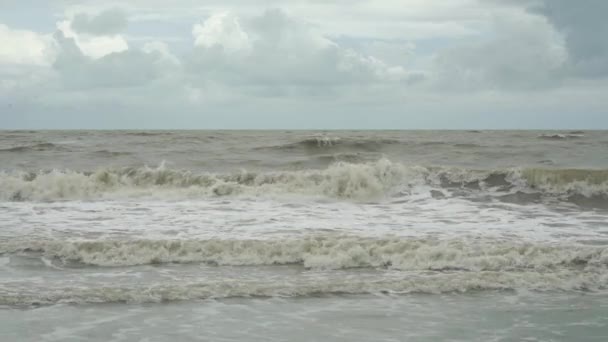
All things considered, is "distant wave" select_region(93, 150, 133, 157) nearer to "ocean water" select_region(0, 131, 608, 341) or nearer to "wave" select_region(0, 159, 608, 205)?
"wave" select_region(0, 159, 608, 205)

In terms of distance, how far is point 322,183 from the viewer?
16844mm

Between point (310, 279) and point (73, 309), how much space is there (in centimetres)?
295

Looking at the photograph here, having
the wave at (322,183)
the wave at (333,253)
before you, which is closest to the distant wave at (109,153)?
the wave at (322,183)

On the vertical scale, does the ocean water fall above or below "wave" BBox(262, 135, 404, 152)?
below

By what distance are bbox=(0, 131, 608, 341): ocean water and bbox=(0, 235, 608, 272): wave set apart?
3 cm

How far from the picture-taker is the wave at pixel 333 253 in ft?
29.4

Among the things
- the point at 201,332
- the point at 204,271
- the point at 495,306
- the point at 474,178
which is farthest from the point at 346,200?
the point at 201,332

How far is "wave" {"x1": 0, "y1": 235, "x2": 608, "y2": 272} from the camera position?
896cm

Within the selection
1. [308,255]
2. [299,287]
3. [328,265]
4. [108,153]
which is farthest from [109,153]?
[299,287]

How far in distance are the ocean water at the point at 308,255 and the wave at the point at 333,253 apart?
0.10ft

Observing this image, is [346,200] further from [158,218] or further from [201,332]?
[201,332]

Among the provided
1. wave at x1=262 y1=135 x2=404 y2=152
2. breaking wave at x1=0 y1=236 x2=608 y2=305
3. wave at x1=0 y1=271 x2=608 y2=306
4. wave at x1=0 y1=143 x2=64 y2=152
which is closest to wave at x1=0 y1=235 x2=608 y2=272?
breaking wave at x1=0 y1=236 x2=608 y2=305

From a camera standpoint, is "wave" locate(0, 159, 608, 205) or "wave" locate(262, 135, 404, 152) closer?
"wave" locate(0, 159, 608, 205)

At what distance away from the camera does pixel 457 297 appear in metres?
7.46
